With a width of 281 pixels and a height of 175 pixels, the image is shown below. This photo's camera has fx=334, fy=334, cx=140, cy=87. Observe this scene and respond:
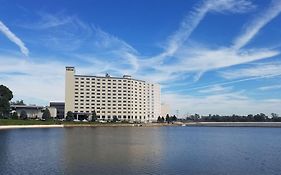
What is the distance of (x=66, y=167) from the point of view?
3192 cm

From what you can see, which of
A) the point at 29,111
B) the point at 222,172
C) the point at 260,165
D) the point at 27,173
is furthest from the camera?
the point at 29,111

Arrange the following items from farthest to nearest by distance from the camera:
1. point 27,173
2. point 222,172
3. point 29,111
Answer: point 29,111
point 222,172
point 27,173

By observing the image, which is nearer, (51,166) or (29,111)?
(51,166)

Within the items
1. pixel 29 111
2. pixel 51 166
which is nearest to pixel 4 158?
pixel 51 166

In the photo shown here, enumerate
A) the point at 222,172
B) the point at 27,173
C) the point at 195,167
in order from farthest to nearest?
the point at 195,167, the point at 222,172, the point at 27,173

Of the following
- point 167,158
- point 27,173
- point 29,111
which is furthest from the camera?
point 29,111

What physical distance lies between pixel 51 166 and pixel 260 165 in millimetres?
21976

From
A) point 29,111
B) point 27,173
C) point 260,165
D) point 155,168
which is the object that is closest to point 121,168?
point 155,168

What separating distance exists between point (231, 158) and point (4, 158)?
26956 millimetres

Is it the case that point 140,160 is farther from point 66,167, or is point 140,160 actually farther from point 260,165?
point 260,165

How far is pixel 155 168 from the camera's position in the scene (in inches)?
1280

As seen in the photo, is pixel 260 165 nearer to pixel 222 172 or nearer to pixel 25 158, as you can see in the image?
pixel 222 172

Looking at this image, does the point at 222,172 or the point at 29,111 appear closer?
Answer: the point at 222,172

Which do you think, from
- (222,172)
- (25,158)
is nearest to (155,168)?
(222,172)
